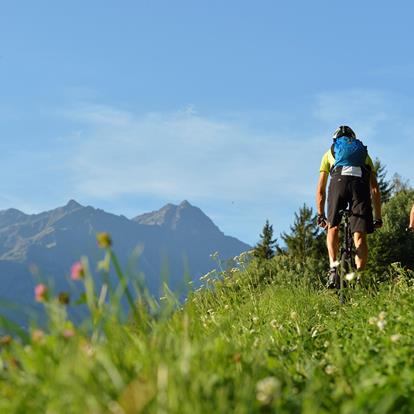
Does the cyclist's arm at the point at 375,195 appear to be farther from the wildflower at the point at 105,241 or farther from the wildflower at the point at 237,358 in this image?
the wildflower at the point at 105,241

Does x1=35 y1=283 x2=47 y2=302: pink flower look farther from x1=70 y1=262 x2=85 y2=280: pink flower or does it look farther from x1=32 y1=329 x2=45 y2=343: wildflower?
x1=32 y1=329 x2=45 y2=343: wildflower

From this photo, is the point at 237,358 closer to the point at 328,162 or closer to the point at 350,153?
the point at 350,153

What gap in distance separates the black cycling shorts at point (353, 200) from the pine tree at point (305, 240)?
1312 inches

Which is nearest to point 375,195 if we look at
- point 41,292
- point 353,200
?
point 353,200

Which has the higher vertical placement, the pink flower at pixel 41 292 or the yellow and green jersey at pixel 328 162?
the yellow and green jersey at pixel 328 162

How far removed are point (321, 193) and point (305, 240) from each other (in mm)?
34264

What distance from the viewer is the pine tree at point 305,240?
4197 centimetres

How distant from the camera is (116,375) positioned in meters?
2.52

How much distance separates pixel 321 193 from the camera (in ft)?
29.1

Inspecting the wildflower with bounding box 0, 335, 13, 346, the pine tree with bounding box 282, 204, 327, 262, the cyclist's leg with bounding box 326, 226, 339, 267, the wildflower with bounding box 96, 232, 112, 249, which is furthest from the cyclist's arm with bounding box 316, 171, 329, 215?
the pine tree with bounding box 282, 204, 327, 262

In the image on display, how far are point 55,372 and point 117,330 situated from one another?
0.57 m

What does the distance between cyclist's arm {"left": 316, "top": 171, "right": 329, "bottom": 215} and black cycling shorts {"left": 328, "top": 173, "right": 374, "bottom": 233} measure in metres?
0.42

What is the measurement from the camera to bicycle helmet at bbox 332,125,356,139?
8.45m

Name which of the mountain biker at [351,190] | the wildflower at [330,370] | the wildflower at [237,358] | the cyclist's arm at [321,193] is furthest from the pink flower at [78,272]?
the cyclist's arm at [321,193]
